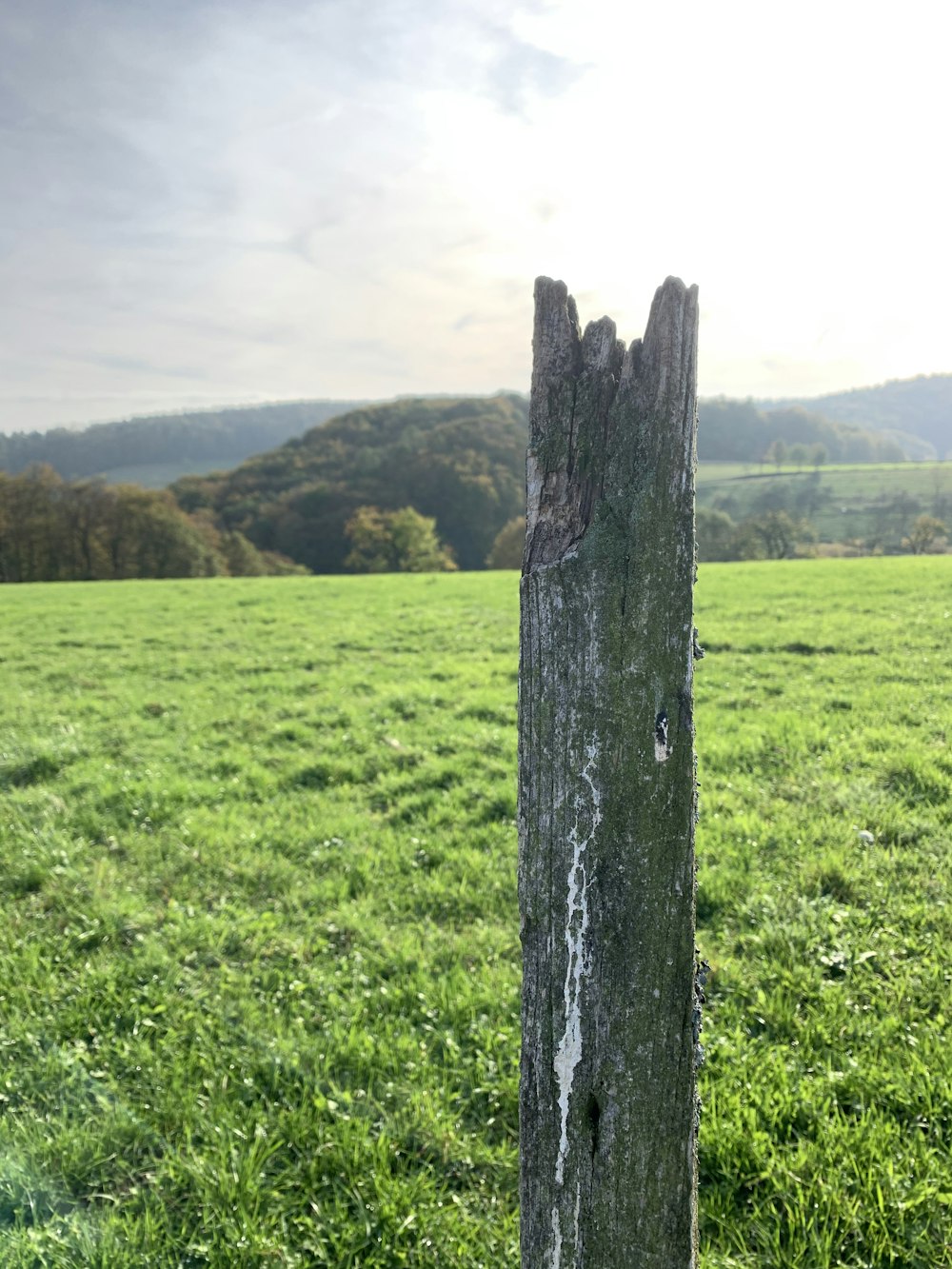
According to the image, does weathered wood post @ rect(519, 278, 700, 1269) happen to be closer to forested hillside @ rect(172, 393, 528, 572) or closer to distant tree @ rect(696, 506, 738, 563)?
distant tree @ rect(696, 506, 738, 563)

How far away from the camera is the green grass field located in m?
3.06

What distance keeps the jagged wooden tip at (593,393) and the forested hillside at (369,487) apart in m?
78.9

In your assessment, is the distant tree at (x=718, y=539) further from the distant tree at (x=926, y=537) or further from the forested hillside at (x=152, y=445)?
the forested hillside at (x=152, y=445)

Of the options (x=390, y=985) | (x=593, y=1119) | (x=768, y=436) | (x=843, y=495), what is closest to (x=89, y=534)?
(x=390, y=985)

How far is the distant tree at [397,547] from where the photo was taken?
73750 millimetres

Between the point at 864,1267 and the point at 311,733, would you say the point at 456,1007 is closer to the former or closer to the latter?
the point at 864,1267

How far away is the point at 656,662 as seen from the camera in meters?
1.68

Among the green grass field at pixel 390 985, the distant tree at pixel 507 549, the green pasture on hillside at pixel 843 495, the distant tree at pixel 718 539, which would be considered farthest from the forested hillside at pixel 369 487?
the green grass field at pixel 390 985

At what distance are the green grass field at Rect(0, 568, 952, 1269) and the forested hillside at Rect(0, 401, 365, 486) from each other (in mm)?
125165

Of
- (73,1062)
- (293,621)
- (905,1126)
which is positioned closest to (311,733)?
(73,1062)

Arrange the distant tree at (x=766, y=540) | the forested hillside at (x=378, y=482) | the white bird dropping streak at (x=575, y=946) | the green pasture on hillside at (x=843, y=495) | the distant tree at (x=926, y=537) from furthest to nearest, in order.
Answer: the forested hillside at (x=378, y=482), the green pasture on hillside at (x=843, y=495), the distant tree at (x=766, y=540), the distant tree at (x=926, y=537), the white bird dropping streak at (x=575, y=946)

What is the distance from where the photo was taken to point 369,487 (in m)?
92.4

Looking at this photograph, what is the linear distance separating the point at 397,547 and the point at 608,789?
7402cm

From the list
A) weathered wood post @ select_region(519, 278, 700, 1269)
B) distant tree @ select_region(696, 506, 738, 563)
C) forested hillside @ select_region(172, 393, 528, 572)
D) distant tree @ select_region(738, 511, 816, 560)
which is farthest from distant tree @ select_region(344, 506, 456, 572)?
weathered wood post @ select_region(519, 278, 700, 1269)
